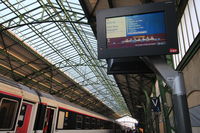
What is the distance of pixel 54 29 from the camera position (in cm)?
1473

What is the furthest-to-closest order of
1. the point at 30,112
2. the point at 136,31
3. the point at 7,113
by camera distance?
the point at 30,112, the point at 7,113, the point at 136,31

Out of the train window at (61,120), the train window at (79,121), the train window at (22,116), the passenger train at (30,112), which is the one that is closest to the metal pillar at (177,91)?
the passenger train at (30,112)

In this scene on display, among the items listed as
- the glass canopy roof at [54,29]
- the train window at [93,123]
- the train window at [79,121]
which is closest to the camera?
the train window at [79,121]

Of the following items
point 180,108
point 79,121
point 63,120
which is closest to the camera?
point 180,108

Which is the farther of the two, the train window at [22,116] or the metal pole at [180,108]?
the train window at [22,116]

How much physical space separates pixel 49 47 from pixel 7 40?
3.94 m

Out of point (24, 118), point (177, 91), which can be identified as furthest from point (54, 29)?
point (177, 91)

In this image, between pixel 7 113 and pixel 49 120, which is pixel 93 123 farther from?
pixel 7 113

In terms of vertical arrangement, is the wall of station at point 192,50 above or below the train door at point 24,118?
above

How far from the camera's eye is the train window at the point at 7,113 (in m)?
5.20

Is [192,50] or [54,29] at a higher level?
[54,29]

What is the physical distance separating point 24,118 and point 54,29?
9.91 meters

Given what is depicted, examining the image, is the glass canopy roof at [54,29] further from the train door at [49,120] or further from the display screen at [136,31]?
the display screen at [136,31]

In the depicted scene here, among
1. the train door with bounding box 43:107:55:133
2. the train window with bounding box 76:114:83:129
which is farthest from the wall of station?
the train window with bounding box 76:114:83:129
